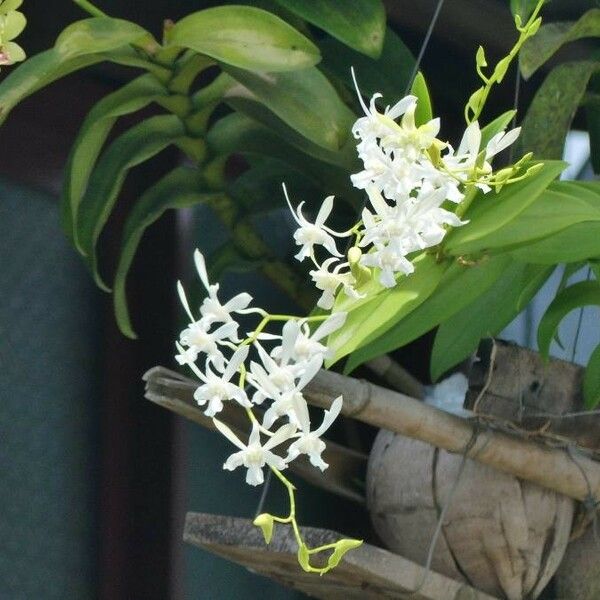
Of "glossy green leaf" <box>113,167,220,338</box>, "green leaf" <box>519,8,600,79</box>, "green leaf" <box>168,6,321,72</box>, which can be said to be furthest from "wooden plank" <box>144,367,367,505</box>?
"green leaf" <box>519,8,600,79</box>

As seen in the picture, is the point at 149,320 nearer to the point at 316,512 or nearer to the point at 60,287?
the point at 60,287

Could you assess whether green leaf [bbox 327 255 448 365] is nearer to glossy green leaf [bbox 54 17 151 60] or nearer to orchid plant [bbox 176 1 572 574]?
orchid plant [bbox 176 1 572 574]

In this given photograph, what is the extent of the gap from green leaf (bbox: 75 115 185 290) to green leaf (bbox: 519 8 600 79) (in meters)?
0.26

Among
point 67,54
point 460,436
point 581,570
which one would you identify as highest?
point 67,54

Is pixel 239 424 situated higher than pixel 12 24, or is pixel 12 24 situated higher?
pixel 12 24

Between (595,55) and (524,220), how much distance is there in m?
0.45

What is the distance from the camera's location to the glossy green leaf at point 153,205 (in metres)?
0.98

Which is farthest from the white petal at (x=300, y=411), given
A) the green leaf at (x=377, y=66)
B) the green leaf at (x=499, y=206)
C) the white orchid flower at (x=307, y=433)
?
the green leaf at (x=377, y=66)

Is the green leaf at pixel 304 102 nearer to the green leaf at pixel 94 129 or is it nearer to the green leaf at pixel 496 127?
the green leaf at pixel 94 129

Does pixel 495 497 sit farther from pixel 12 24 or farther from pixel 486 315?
pixel 12 24

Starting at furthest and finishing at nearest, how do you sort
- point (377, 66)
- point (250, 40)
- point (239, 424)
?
point (377, 66)
point (239, 424)
point (250, 40)

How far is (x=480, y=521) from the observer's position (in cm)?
93

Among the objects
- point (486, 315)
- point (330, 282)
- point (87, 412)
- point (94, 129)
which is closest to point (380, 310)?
point (330, 282)

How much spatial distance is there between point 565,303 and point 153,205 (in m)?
0.32
